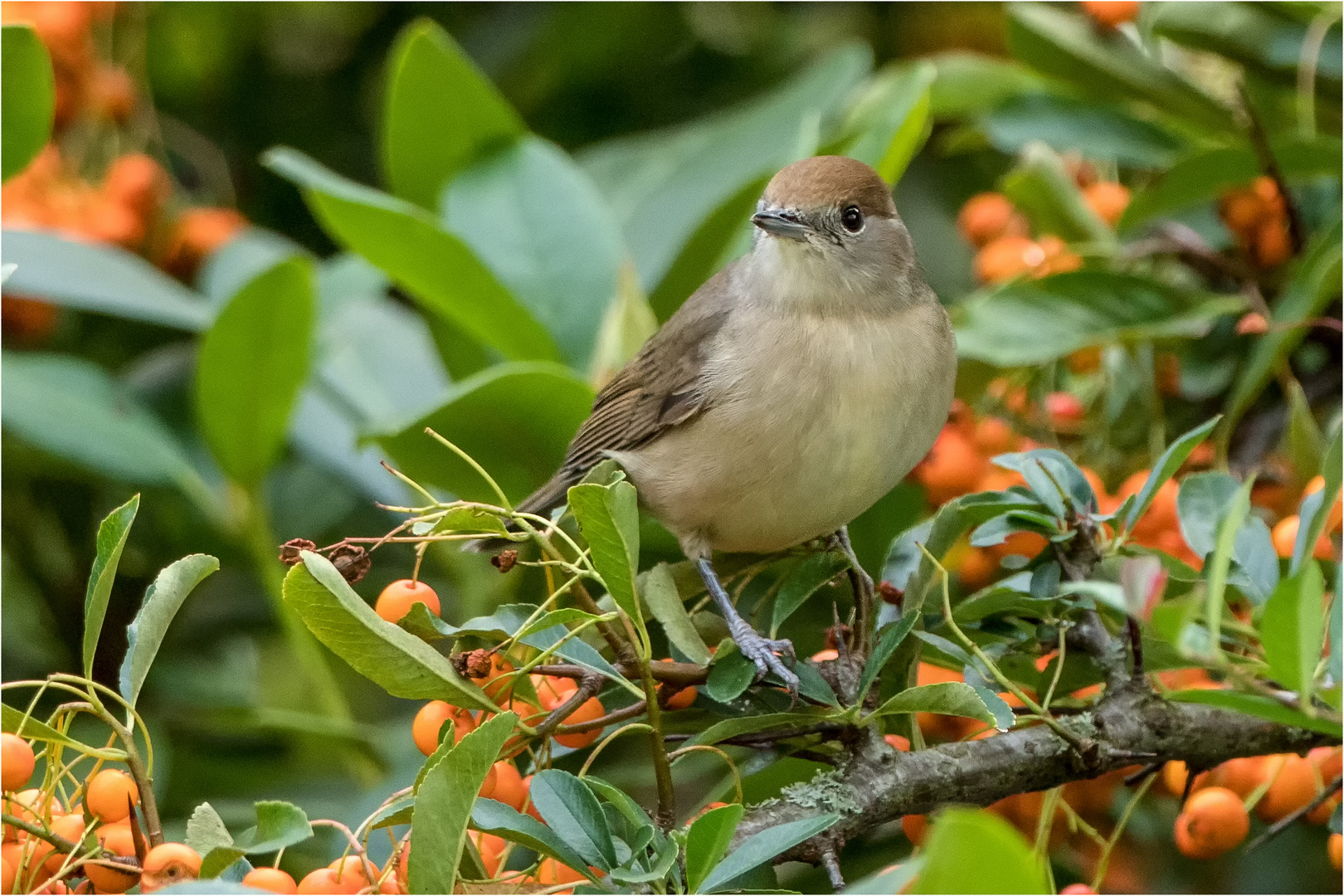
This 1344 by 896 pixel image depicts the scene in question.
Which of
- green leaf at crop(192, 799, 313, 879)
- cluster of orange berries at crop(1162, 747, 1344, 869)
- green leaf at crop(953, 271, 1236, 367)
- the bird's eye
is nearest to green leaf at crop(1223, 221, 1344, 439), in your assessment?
green leaf at crop(953, 271, 1236, 367)

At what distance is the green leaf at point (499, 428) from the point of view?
288 cm

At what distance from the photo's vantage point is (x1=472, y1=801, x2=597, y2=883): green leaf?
1.78 m

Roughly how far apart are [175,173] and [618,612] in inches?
157

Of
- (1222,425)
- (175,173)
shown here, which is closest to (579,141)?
(175,173)

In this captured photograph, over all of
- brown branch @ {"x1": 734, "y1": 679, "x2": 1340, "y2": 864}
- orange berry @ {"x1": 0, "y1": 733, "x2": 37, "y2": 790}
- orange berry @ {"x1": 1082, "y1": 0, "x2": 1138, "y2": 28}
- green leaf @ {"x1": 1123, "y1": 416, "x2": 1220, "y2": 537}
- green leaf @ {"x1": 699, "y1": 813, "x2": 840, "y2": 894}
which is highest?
orange berry @ {"x1": 1082, "y1": 0, "x2": 1138, "y2": 28}

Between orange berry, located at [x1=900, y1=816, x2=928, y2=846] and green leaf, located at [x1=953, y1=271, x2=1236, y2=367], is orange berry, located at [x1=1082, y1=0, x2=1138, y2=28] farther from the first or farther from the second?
orange berry, located at [x1=900, y1=816, x2=928, y2=846]

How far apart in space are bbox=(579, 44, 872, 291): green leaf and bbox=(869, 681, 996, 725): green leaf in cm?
217

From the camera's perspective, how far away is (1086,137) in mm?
3713

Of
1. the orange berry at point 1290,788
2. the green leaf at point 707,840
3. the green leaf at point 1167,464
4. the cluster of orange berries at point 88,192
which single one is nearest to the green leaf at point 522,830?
the green leaf at point 707,840

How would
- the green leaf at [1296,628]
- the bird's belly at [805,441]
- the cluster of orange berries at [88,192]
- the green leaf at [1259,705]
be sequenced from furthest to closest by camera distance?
1. the cluster of orange berries at [88,192]
2. the bird's belly at [805,441]
3. the green leaf at [1259,705]
4. the green leaf at [1296,628]

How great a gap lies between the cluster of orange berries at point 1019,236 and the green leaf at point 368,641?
1984 mm

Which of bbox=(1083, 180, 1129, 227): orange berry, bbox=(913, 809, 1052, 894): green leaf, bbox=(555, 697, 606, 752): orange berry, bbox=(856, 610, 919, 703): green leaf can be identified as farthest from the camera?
bbox=(1083, 180, 1129, 227): orange berry

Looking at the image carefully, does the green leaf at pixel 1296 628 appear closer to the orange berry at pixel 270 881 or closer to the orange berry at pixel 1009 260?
the orange berry at pixel 270 881

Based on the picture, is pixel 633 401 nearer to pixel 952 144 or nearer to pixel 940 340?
pixel 940 340
